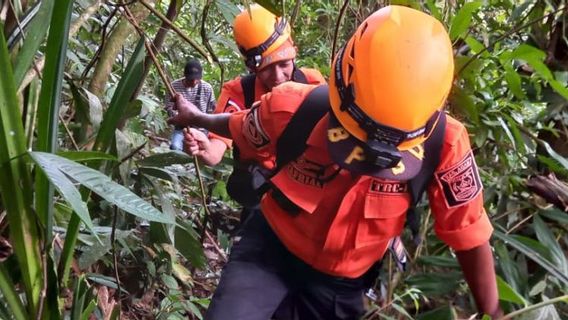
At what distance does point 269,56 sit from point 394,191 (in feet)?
4.41

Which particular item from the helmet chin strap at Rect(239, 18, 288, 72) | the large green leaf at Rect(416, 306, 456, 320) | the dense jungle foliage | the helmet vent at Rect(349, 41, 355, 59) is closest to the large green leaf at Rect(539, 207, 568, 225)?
the dense jungle foliage

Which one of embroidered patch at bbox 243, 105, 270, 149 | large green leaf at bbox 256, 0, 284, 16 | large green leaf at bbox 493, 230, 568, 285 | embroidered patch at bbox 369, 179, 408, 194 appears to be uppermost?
large green leaf at bbox 256, 0, 284, 16

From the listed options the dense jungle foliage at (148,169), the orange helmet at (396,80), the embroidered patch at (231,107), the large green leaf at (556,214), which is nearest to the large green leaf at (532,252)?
the dense jungle foliage at (148,169)

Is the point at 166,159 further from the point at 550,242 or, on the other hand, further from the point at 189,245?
the point at 550,242

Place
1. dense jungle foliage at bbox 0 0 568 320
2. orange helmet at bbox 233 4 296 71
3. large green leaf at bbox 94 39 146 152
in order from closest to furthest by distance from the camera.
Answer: dense jungle foliage at bbox 0 0 568 320 → large green leaf at bbox 94 39 146 152 → orange helmet at bbox 233 4 296 71

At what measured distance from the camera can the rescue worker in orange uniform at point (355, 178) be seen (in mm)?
1584

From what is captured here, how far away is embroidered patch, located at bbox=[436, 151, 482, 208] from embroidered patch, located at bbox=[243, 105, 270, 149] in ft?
1.77

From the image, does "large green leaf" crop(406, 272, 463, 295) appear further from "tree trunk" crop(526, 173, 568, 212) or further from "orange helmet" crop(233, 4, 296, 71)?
"orange helmet" crop(233, 4, 296, 71)

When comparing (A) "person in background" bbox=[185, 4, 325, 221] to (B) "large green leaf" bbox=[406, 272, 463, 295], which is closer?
(B) "large green leaf" bbox=[406, 272, 463, 295]

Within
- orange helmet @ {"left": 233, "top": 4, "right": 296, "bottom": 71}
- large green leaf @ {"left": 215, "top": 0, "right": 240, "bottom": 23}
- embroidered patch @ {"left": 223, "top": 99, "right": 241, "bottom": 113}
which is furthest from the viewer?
orange helmet @ {"left": 233, "top": 4, "right": 296, "bottom": 71}

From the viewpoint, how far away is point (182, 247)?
2141 mm

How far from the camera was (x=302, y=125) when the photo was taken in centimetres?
185

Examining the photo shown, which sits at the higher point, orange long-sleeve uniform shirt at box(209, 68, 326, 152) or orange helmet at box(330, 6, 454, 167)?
orange helmet at box(330, 6, 454, 167)

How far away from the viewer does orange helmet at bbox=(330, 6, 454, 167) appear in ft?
5.11
